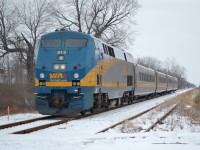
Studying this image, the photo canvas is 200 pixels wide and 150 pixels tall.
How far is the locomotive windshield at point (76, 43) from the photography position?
1701cm

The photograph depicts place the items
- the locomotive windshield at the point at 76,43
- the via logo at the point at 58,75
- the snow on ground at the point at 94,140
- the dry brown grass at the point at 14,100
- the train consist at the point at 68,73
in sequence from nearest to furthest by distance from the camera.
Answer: the snow on ground at the point at 94,140
the train consist at the point at 68,73
the via logo at the point at 58,75
the locomotive windshield at the point at 76,43
the dry brown grass at the point at 14,100

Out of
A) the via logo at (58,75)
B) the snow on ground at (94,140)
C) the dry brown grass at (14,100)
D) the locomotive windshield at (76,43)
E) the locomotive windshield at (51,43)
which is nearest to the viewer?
the snow on ground at (94,140)

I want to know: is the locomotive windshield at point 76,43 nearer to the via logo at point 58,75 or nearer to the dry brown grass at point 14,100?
the via logo at point 58,75

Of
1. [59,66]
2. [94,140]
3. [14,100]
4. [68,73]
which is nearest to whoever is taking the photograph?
[94,140]

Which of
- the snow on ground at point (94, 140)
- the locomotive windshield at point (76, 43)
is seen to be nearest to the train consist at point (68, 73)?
the locomotive windshield at point (76, 43)

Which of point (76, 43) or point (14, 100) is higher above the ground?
point (76, 43)

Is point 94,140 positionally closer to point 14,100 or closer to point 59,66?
point 59,66

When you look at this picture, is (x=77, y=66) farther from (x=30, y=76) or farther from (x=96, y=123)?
(x=30, y=76)

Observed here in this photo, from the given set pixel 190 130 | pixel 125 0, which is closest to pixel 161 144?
pixel 190 130

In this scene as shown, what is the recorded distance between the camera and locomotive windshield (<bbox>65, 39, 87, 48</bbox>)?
17.0 metres

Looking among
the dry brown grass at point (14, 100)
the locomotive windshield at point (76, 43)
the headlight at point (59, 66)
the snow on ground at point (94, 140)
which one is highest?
the locomotive windshield at point (76, 43)

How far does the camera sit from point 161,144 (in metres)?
9.23

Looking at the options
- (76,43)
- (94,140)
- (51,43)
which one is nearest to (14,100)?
(51,43)

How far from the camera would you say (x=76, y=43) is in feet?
56.1
